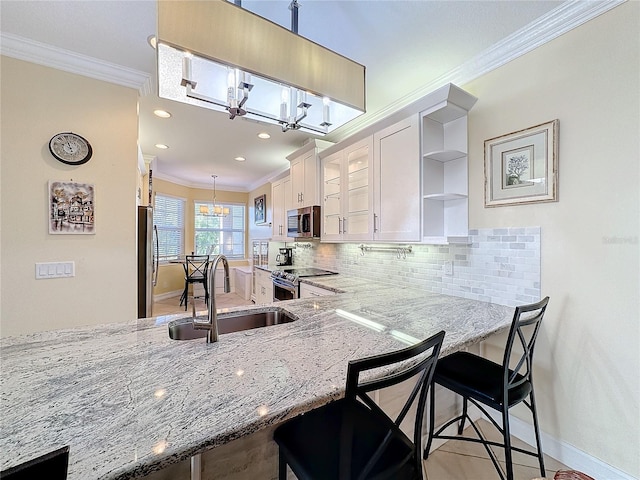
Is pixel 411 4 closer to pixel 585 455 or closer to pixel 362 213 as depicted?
pixel 362 213

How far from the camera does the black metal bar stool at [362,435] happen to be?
79 cm

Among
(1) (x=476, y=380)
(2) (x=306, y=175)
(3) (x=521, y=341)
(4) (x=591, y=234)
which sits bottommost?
(1) (x=476, y=380)

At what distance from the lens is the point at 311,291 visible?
9.59 ft

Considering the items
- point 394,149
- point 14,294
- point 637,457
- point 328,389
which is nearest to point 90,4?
point 14,294

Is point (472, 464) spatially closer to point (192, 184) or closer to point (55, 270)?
point (55, 270)

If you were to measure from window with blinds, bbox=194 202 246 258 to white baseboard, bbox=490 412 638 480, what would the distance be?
6061mm

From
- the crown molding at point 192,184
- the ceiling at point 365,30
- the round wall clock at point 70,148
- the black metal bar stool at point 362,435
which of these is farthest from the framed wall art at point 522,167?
the crown molding at point 192,184

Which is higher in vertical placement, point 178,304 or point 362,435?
point 362,435

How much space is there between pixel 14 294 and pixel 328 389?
2.50m

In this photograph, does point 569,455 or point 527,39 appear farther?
point 527,39

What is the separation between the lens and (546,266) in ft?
5.67

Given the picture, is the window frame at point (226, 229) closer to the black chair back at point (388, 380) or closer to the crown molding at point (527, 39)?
the crown molding at point (527, 39)

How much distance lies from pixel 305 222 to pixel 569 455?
299 cm

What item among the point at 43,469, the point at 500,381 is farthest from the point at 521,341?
the point at 43,469
